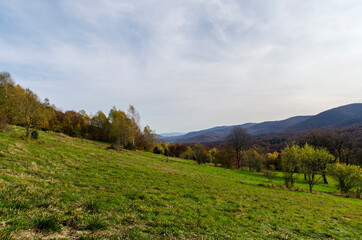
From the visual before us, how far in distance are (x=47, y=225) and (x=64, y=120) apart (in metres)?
104

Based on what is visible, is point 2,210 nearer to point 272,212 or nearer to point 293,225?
point 293,225

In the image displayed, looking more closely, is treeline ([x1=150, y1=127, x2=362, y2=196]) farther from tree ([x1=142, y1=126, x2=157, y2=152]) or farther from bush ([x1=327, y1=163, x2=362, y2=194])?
tree ([x1=142, y1=126, x2=157, y2=152])

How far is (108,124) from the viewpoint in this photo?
89.1 m

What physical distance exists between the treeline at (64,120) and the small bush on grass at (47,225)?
92.2ft

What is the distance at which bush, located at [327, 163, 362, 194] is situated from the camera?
1337 inches

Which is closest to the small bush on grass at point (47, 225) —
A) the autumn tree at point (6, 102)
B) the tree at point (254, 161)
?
the autumn tree at point (6, 102)

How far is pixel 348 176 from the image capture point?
34.6 m

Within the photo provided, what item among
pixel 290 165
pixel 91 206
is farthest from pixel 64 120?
pixel 290 165

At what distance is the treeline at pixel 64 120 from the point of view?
90.8 ft

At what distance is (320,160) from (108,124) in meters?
90.4

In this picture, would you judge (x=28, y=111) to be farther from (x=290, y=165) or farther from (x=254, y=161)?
(x=254, y=161)

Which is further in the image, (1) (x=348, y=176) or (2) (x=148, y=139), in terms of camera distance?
(2) (x=148, y=139)

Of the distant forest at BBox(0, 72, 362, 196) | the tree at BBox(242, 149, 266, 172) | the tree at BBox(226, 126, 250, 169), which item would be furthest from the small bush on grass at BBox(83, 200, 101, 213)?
the tree at BBox(242, 149, 266, 172)

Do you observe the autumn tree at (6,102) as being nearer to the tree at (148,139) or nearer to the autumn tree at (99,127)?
the autumn tree at (99,127)
